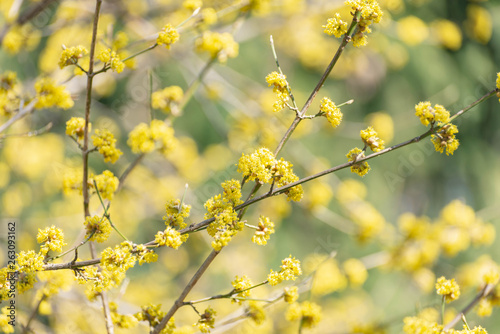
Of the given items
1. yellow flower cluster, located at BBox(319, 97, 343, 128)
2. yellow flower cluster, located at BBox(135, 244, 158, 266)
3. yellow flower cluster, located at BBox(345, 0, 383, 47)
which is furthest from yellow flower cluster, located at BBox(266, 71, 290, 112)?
yellow flower cluster, located at BBox(135, 244, 158, 266)

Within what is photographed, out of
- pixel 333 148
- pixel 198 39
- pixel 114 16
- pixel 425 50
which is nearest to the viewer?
pixel 198 39

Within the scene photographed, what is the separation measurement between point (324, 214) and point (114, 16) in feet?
6.60

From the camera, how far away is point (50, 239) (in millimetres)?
1092

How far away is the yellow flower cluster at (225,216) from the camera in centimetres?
100

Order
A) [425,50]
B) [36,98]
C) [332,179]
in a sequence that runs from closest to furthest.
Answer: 1. [36,98]
2. [332,179]
3. [425,50]

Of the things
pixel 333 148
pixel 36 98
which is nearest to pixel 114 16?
pixel 36 98

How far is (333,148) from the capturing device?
199 inches

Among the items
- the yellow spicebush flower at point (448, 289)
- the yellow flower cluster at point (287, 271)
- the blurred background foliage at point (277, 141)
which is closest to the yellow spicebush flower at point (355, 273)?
the blurred background foliage at point (277, 141)

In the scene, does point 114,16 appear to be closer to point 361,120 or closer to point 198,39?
point 198,39

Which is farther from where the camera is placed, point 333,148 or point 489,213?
point 333,148

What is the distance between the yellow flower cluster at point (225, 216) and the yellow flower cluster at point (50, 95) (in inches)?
28.4

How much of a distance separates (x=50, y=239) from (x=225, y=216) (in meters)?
0.46

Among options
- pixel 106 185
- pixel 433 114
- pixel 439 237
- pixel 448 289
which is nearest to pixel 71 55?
pixel 106 185

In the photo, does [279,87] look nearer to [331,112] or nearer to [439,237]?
[331,112]
